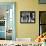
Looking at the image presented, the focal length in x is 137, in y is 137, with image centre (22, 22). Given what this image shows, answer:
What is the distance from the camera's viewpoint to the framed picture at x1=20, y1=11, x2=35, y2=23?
5.00 metres

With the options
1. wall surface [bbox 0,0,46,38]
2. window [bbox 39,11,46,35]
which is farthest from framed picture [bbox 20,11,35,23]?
window [bbox 39,11,46,35]

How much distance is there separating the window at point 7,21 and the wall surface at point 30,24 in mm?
188

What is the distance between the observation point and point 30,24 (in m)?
5.01

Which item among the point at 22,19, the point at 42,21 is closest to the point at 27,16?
the point at 22,19

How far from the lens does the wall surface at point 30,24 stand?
16.3 feet

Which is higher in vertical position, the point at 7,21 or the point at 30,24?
the point at 7,21

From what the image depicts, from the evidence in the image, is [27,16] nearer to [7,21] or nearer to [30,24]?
[30,24]

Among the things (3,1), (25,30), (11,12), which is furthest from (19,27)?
(3,1)

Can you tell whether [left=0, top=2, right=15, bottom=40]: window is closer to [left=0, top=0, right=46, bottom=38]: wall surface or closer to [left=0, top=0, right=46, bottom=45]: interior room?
[left=0, top=0, right=46, bottom=45]: interior room

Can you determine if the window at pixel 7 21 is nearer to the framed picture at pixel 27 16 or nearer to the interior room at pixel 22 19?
the interior room at pixel 22 19

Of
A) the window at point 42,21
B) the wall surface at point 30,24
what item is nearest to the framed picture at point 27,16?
the wall surface at point 30,24

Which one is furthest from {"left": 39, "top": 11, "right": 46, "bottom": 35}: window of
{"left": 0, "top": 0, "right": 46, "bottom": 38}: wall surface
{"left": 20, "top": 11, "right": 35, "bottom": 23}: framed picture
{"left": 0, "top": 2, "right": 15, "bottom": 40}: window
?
{"left": 0, "top": 2, "right": 15, "bottom": 40}: window

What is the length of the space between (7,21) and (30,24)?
0.87m

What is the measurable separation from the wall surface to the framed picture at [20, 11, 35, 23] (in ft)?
0.36
